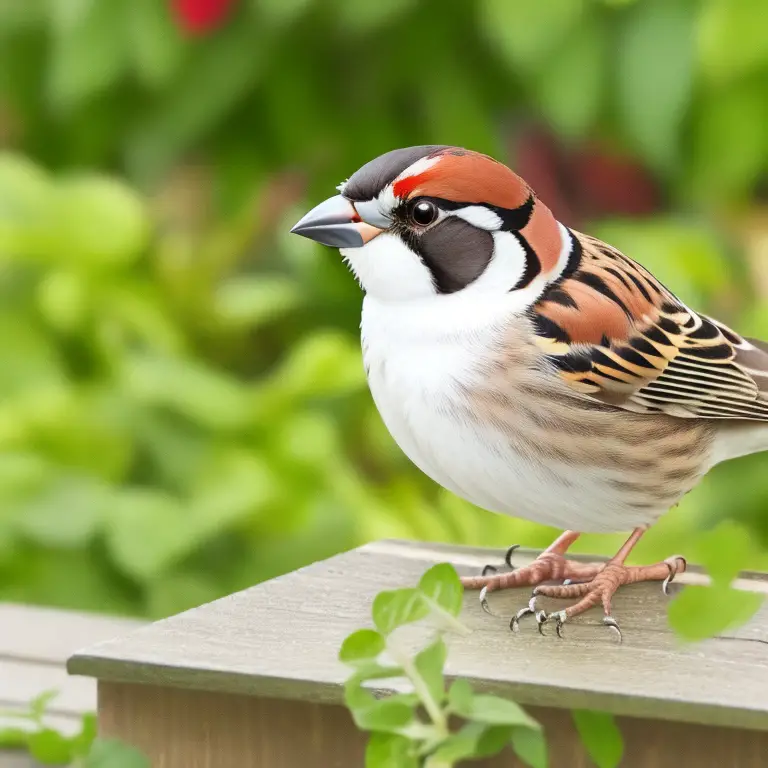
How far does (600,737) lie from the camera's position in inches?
57.8

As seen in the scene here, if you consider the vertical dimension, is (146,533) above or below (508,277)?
below

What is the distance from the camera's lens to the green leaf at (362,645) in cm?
137

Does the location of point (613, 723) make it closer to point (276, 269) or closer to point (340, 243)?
point (340, 243)

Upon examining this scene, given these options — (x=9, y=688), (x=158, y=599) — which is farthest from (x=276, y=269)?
(x=9, y=688)

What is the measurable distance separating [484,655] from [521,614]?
0.68 feet

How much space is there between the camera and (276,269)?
4.25 m

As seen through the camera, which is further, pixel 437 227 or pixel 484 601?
pixel 484 601

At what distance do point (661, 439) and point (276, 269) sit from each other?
2.42 m

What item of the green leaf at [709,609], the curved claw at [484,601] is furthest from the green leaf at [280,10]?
the green leaf at [709,609]

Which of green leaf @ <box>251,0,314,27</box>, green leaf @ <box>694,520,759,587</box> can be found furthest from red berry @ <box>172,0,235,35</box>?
green leaf @ <box>694,520,759,587</box>

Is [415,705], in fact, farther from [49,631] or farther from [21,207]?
[21,207]

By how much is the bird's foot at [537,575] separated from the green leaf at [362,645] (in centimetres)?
59

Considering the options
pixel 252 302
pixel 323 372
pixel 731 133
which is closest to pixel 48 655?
pixel 323 372

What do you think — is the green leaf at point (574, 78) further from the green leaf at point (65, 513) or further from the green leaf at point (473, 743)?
the green leaf at point (473, 743)
